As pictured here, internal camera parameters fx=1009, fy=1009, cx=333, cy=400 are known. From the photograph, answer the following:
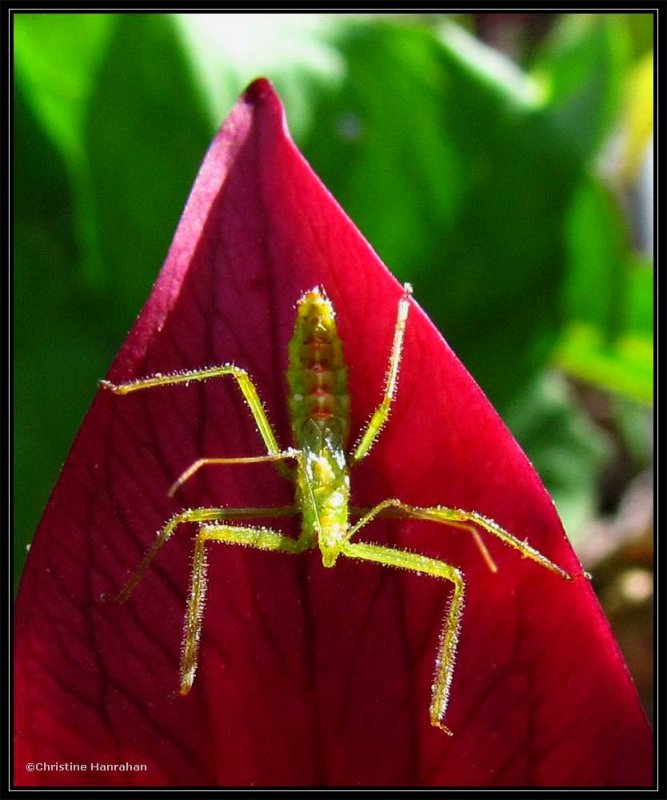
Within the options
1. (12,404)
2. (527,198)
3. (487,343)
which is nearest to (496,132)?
(527,198)

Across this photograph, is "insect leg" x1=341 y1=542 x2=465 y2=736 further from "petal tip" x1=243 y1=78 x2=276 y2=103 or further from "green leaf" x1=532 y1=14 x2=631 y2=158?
"green leaf" x1=532 y1=14 x2=631 y2=158

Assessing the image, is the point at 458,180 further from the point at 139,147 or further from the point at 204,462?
the point at 204,462

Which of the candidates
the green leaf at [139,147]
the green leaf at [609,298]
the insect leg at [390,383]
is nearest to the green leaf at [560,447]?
the green leaf at [609,298]

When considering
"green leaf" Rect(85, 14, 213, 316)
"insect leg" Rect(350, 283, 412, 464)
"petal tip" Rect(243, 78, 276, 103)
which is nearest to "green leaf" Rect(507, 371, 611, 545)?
"green leaf" Rect(85, 14, 213, 316)

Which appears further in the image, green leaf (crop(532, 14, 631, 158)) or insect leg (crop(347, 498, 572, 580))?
green leaf (crop(532, 14, 631, 158))

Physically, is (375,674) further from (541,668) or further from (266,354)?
(266,354)

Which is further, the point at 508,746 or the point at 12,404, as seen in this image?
the point at 12,404
